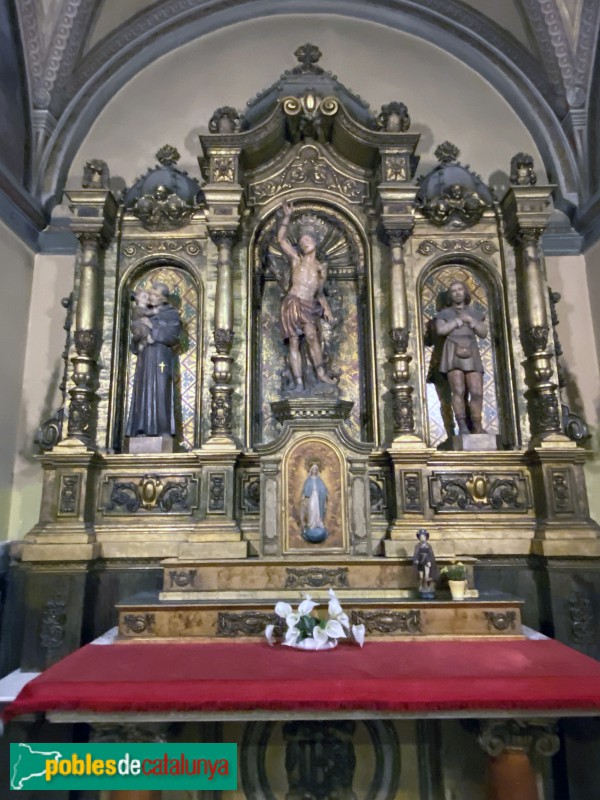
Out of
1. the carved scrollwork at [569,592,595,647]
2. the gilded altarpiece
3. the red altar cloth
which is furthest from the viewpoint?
the gilded altarpiece

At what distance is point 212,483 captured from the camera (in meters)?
4.96

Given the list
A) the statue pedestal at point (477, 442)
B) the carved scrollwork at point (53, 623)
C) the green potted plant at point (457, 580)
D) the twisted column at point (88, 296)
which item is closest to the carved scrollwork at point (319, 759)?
the green potted plant at point (457, 580)

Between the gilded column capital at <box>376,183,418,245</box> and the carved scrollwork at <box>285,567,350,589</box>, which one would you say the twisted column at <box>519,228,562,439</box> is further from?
the carved scrollwork at <box>285,567,350,589</box>

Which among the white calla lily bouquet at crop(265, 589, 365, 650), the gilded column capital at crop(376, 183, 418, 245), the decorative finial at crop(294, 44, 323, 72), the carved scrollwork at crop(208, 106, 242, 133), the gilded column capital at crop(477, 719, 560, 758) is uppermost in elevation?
the decorative finial at crop(294, 44, 323, 72)

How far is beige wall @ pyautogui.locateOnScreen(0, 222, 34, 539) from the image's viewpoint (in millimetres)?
5441

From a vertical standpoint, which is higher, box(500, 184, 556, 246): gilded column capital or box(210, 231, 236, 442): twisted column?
box(500, 184, 556, 246): gilded column capital

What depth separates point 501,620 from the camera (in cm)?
372

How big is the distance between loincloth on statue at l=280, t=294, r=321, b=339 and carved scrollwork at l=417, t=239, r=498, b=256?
1326 millimetres

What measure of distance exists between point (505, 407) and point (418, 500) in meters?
1.33

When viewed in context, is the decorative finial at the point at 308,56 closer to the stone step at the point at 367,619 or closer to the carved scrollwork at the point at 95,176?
the carved scrollwork at the point at 95,176

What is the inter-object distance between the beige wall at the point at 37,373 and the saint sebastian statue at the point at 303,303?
2378 millimetres

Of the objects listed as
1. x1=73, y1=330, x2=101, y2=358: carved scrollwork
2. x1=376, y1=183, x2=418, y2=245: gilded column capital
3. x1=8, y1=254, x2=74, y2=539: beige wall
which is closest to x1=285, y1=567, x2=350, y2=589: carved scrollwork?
x1=73, y1=330, x2=101, y2=358: carved scrollwork

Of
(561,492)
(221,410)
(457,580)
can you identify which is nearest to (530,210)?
(561,492)

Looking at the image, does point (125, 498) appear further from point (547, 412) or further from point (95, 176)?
point (547, 412)
